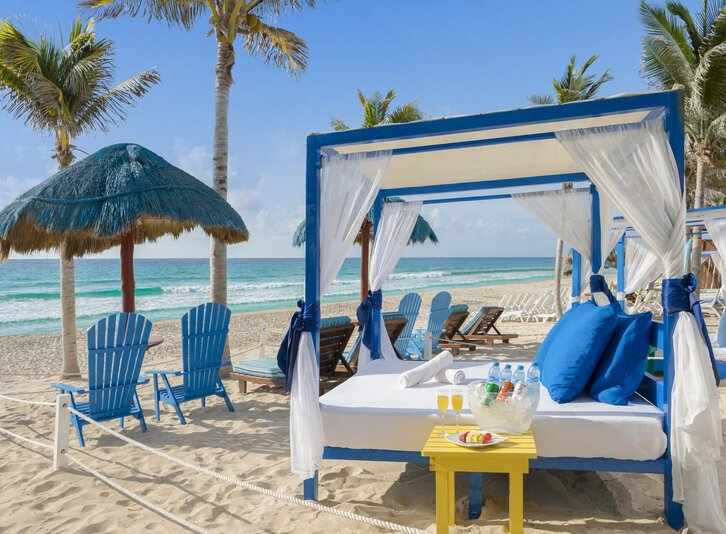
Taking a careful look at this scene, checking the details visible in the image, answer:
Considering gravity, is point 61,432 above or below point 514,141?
below

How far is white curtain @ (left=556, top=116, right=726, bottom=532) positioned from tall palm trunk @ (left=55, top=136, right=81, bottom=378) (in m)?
6.58

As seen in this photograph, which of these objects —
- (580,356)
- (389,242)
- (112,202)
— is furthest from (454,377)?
(112,202)

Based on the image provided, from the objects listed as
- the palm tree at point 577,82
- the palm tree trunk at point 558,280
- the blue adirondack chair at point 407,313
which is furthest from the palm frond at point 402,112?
the blue adirondack chair at point 407,313

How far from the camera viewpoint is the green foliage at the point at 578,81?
1464 centimetres

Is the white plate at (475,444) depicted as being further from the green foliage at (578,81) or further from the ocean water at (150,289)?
the ocean water at (150,289)

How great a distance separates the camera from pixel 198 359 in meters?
5.02

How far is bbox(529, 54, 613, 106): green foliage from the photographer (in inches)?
576

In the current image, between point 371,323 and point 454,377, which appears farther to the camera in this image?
point 371,323

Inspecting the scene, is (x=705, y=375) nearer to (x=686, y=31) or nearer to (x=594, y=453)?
(x=594, y=453)

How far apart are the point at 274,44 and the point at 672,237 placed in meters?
6.49

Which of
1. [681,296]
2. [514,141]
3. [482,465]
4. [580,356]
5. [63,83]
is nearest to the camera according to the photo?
[482,465]

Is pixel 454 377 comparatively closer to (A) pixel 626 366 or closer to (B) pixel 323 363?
(A) pixel 626 366

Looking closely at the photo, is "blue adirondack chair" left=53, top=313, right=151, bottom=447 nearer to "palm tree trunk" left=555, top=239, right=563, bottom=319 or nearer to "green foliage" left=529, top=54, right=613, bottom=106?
"palm tree trunk" left=555, top=239, right=563, bottom=319

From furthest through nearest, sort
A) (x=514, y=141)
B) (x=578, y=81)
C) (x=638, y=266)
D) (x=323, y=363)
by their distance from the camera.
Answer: (x=578, y=81) → (x=638, y=266) → (x=323, y=363) → (x=514, y=141)
